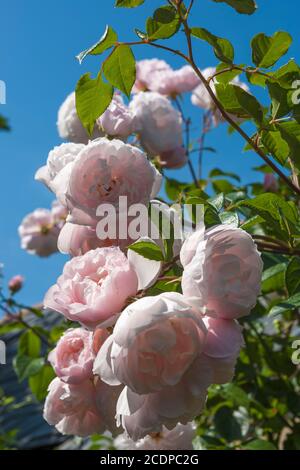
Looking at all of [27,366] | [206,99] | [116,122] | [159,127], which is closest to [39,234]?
[27,366]

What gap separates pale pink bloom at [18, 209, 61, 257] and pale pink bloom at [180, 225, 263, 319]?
2.11 m

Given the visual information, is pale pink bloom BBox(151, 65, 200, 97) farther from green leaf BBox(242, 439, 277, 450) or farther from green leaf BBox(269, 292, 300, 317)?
green leaf BBox(269, 292, 300, 317)

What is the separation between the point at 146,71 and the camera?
1777 millimetres

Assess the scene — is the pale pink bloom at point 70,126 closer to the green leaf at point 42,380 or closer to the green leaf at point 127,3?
the green leaf at point 127,3

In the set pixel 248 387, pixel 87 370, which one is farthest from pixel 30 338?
pixel 87 370

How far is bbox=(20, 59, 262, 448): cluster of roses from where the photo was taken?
614 millimetres

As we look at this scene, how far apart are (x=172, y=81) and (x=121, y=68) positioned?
0.97m

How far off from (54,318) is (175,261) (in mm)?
4405

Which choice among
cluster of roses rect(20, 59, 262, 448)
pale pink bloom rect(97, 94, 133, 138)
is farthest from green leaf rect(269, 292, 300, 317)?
pale pink bloom rect(97, 94, 133, 138)

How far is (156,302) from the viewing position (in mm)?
605

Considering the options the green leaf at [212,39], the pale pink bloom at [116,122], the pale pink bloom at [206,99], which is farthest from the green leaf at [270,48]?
the pale pink bloom at [206,99]

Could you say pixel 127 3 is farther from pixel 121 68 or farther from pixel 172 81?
pixel 172 81

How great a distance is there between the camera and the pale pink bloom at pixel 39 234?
2709 millimetres
